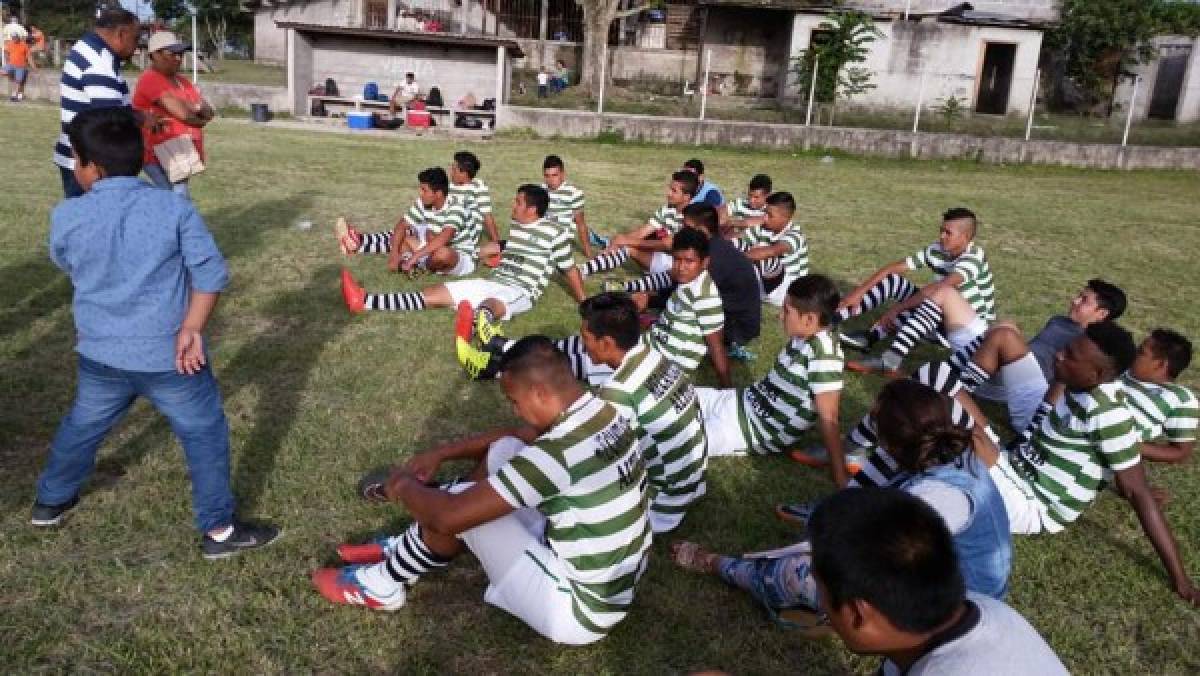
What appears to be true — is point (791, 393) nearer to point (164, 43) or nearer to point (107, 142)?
point (107, 142)

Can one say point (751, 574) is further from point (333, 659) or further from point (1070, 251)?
point (1070, 251)

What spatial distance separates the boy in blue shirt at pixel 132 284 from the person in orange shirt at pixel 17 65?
21624 millimetres

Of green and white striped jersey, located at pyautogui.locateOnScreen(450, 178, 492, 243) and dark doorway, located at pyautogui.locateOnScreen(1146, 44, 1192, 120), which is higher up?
dark doorway, located at pyautogui.locateOnScreen(1146, 44, 1192, 120)

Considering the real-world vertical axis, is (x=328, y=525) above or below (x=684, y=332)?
below

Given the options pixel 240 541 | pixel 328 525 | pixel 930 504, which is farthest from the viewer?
pixel 328 525

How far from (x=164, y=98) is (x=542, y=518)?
471 cm

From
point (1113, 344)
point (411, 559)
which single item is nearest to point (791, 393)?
point (1113, 344)

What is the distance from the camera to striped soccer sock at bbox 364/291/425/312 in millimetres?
6953

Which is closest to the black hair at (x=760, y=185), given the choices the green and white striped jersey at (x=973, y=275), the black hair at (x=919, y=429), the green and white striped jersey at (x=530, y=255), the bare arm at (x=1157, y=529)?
the green and white striped jersey at (x=973, y=275)

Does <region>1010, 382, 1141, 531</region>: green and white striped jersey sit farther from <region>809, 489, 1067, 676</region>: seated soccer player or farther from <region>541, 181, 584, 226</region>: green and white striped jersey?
<region>541, 181, 584, 226</region>: green and white striped jersey

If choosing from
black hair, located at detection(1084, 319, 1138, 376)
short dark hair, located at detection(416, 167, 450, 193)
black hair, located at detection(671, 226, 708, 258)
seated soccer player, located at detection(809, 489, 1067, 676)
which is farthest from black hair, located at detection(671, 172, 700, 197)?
seated soccer player, located at detection(809, 489, 1067, 676)

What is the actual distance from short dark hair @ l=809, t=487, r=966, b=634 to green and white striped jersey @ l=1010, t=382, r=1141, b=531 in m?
2.31

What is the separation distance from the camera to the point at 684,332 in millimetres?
5629

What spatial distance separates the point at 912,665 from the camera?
1961 millimetres
